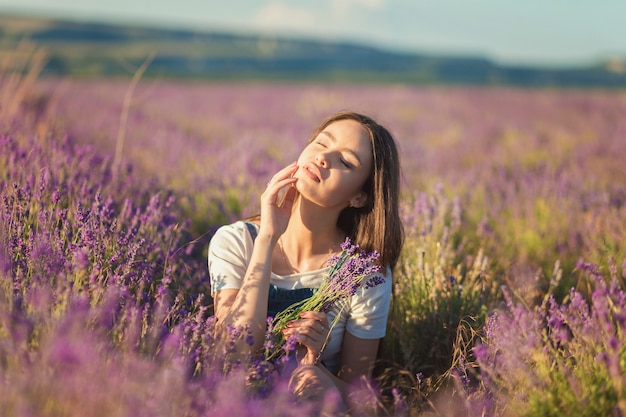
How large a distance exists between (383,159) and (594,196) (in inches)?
125

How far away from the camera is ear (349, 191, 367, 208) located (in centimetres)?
264

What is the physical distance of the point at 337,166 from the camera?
2479 millimetres

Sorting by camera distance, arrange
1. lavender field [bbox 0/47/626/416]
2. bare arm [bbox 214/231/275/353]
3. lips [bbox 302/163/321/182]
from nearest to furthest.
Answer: lavender field [bbox 0/47/626/416]
bare arm [bbox 214/231/275/353]
lips [bbox 302/163/321/182]

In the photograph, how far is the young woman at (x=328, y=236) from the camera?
2424 mm

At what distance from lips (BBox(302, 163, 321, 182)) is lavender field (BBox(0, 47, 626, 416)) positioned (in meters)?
0.60

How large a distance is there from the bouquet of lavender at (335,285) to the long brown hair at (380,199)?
8.0 inches

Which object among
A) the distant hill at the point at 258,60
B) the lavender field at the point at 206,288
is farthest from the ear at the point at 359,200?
the distant hill at the point at 258,60

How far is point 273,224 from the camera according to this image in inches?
93.7

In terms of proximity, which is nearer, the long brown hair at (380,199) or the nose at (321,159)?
the nose at (321,159)

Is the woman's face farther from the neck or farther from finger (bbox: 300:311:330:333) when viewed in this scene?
finger (bbox: 300:311:330:333)

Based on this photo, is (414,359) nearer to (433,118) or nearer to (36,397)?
(36,397)

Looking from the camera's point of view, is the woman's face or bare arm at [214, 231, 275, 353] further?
the woman's face

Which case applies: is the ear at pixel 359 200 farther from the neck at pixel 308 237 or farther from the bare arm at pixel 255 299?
the bare arm at pixel 255 299

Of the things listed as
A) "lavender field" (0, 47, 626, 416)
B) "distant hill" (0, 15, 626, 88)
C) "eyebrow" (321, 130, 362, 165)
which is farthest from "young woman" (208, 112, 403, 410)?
"distant hill" (0, 15, 626, 88)
